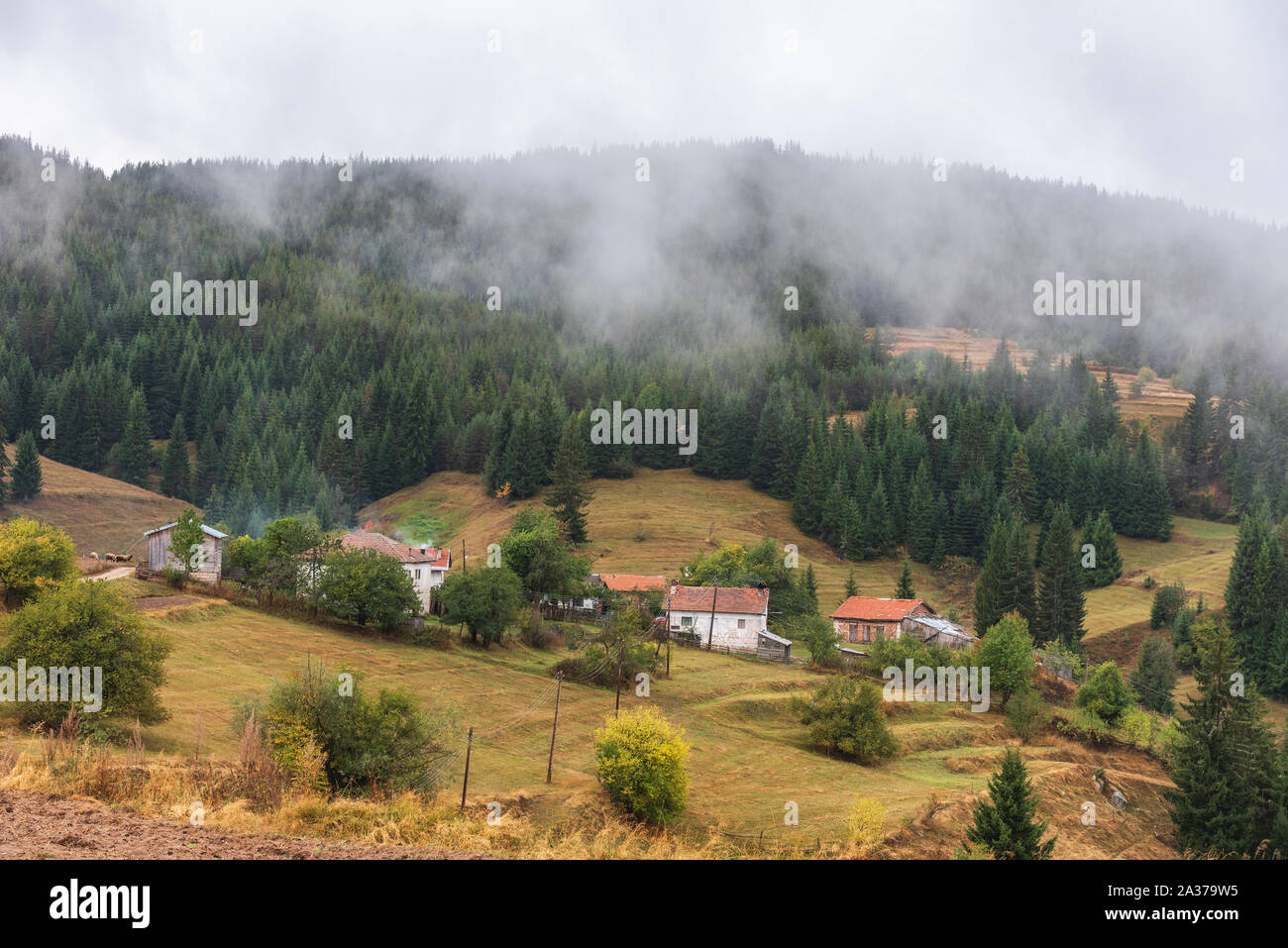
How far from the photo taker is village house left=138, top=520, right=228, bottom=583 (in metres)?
65.0

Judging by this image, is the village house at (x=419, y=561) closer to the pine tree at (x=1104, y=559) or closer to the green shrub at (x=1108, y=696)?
the green shrub at (x=1108, y=696)

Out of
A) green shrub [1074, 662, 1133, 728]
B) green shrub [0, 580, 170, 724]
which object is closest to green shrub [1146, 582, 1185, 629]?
green shrub [1074, 662, 1133, 728]

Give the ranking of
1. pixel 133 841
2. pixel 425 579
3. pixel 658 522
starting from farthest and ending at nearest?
pixel 658 522, pixel 425 579, pixel 133 841

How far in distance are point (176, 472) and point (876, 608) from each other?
9727cm

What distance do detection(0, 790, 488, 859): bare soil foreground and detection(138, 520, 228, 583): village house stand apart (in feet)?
185

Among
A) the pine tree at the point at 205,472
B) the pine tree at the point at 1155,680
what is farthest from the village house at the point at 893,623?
the pine tree at the point at 205,472

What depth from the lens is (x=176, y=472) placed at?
129375 mm

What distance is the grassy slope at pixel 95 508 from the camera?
101 m

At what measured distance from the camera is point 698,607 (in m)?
79.6

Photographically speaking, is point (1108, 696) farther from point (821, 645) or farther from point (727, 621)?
point (727, 621)

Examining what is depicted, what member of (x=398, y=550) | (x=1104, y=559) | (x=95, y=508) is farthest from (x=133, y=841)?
(x=1104, y=559)

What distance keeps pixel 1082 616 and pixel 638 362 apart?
10553 cm
